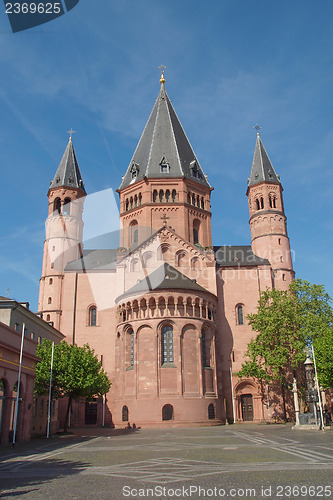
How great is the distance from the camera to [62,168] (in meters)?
63.0

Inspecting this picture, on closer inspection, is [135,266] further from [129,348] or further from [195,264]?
[129,348]

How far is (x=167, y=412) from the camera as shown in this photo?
4131 centimetres

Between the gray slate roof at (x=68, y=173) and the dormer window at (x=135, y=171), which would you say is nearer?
the dormer window at (x=135, y=171)

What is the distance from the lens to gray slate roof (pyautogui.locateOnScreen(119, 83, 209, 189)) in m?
59.6

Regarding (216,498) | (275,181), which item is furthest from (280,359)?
(216,498)

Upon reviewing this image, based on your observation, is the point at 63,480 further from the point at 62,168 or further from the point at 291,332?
the point at 62,168

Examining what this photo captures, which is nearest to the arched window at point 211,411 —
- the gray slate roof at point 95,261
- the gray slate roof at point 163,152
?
the gray slate roof at point 95,261

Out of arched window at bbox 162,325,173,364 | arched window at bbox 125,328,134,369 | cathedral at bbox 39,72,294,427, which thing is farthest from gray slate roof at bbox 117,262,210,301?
arched window at bbox 125,328,134,369

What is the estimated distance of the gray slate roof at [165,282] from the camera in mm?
44188

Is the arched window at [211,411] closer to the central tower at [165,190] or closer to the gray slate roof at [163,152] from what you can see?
the central tower at [165,190]

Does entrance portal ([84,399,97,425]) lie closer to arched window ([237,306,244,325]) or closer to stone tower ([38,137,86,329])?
stone tower ([38,137,86,329])

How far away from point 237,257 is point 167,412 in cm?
2320

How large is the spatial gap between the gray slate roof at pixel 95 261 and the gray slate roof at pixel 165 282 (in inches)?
344

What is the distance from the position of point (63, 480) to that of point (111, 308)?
41031mm
